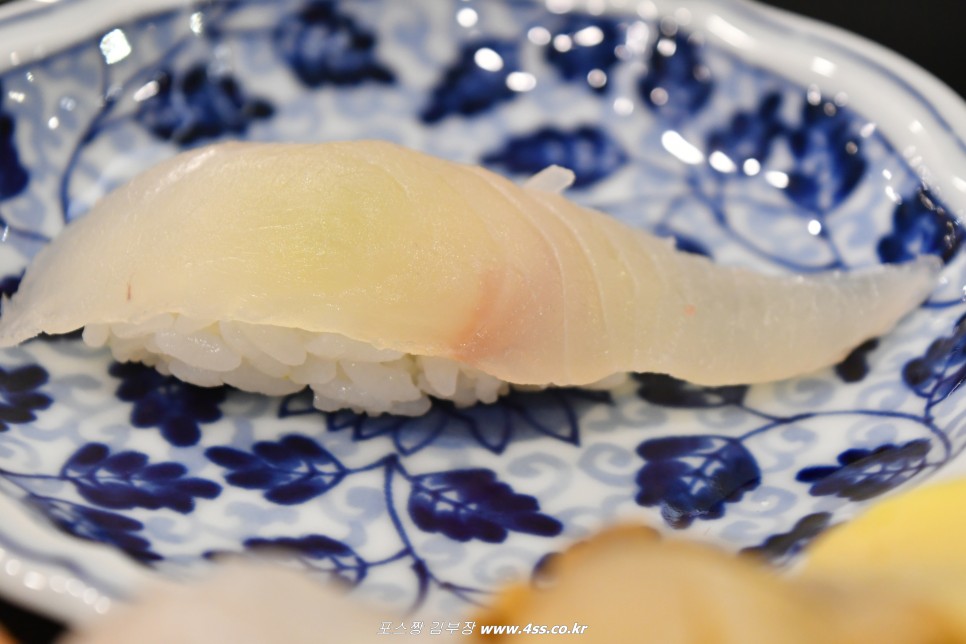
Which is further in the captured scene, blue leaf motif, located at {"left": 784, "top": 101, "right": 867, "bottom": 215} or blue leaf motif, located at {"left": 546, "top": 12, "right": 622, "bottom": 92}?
blue leaf motif, located at {"left": 546, "top": 12, "right": 622, "bottom": 92}

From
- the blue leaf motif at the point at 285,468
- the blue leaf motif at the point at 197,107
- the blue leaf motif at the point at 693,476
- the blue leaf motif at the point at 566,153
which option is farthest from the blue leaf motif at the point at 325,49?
the blue leaf motif at the point at 693,476

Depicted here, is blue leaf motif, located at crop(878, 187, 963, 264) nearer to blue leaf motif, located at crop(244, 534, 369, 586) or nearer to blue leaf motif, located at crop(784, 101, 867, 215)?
blue leaf motif, located at crop(784, 101, 867, 215)

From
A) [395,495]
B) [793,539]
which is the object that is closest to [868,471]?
[793,539]

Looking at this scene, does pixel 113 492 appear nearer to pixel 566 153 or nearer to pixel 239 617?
pixel 239 617

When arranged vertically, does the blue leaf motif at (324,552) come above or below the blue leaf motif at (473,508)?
above

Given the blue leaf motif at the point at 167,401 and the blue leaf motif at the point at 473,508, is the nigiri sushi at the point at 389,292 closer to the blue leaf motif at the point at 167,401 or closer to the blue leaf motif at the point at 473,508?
the blue leaf motif at the point at 167,401

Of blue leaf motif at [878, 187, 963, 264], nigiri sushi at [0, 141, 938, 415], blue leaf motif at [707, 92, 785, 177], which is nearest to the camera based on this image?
nigiri sushi at [0, 141, 938, 415]

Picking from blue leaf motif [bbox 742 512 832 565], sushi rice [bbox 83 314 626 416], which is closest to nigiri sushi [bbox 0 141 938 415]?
sushi rice [bbox 83 314 626 416]

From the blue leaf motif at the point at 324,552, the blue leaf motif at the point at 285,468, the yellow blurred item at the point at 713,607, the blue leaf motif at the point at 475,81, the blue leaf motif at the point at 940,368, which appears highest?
the yellow blurred item at the point at 713,607
